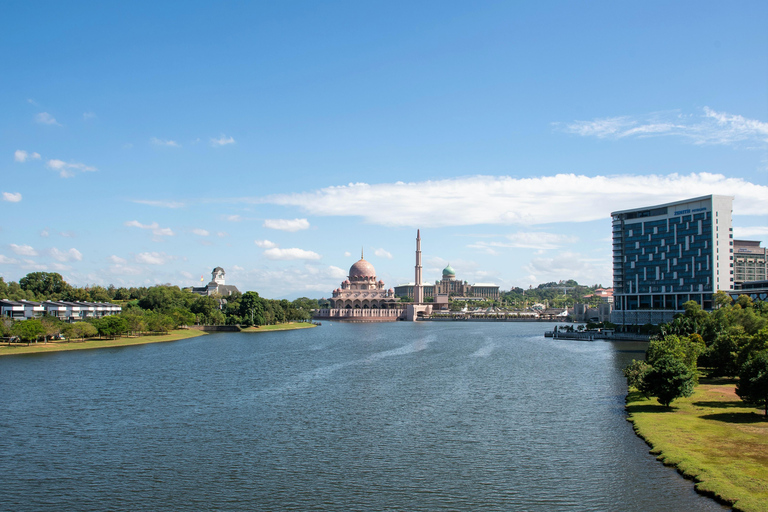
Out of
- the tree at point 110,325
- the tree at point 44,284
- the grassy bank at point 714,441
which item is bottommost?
the grassy bank at point 714,441

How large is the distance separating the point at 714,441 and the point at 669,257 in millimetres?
113605

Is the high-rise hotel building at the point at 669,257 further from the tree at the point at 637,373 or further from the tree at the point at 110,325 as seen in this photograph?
the tree at the point at 110,325

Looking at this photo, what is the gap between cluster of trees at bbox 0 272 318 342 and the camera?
102 m

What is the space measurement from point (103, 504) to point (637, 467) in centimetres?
2472

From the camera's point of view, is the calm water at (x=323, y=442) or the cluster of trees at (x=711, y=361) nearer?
the calm water at (x=323, y=442)

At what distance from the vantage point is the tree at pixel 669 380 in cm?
4091

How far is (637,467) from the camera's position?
29797 millimetres

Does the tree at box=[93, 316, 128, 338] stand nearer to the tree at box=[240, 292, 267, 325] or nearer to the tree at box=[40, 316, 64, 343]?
the tree at box=[40, 316, 64, 343]

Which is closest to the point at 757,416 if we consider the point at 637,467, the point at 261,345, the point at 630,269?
the point at 637,467

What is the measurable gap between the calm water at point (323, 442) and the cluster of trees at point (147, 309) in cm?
3700

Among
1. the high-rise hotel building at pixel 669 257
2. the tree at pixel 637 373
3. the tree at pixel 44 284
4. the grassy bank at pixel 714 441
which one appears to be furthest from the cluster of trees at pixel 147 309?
the high-rise hotel building at pixel 669 257

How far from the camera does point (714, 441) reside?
3266cm

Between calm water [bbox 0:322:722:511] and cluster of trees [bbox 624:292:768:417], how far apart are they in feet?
10.4

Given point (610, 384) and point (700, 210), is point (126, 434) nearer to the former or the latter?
point (610, 384)
